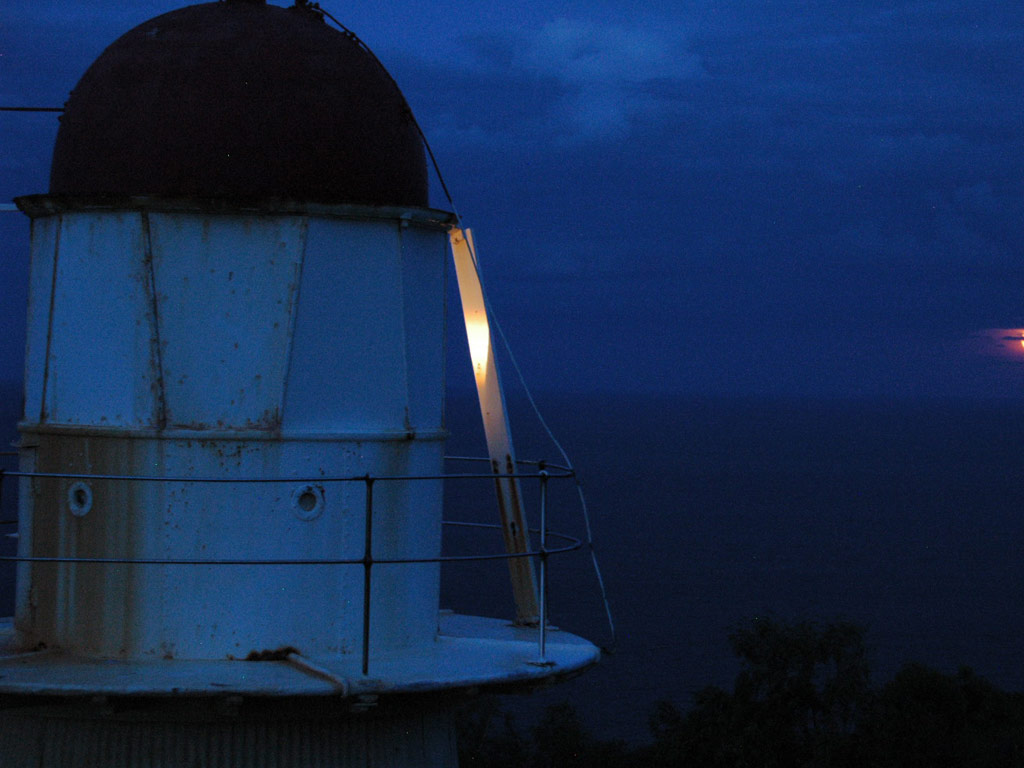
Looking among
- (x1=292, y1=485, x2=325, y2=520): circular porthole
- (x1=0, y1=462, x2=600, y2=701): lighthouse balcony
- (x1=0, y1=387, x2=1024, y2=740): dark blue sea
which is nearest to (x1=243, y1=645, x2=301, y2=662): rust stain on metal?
(x1=0, y1=462, x2=600, y2=701): lighthouse balcony

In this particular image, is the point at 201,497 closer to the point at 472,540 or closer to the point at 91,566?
the point at 91,566

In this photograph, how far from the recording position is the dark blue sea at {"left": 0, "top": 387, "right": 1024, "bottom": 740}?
44562 millimetres

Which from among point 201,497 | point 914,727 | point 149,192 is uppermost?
point 149,192

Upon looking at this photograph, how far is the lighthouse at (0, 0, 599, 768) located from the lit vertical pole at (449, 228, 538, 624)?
1.02 m

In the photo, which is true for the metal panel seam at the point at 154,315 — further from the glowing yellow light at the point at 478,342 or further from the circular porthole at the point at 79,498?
the glowing yellow light at the point at 478,342

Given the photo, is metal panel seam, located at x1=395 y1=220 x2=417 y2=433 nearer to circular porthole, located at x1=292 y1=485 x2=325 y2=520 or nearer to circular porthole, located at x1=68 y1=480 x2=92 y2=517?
circular porthole, located at x1=292 y1=485 x2=325 y2=520

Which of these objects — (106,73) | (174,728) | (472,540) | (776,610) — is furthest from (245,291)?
(472,540)

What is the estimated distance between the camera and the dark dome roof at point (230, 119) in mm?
7895

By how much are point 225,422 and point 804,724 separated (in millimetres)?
28484

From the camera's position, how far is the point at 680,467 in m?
121

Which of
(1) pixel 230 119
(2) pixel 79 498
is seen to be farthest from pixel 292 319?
(2) pixel 79 498

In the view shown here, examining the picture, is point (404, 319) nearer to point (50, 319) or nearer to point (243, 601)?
point (243, 601)

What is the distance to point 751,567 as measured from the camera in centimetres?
6291

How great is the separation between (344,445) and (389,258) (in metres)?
1.17
